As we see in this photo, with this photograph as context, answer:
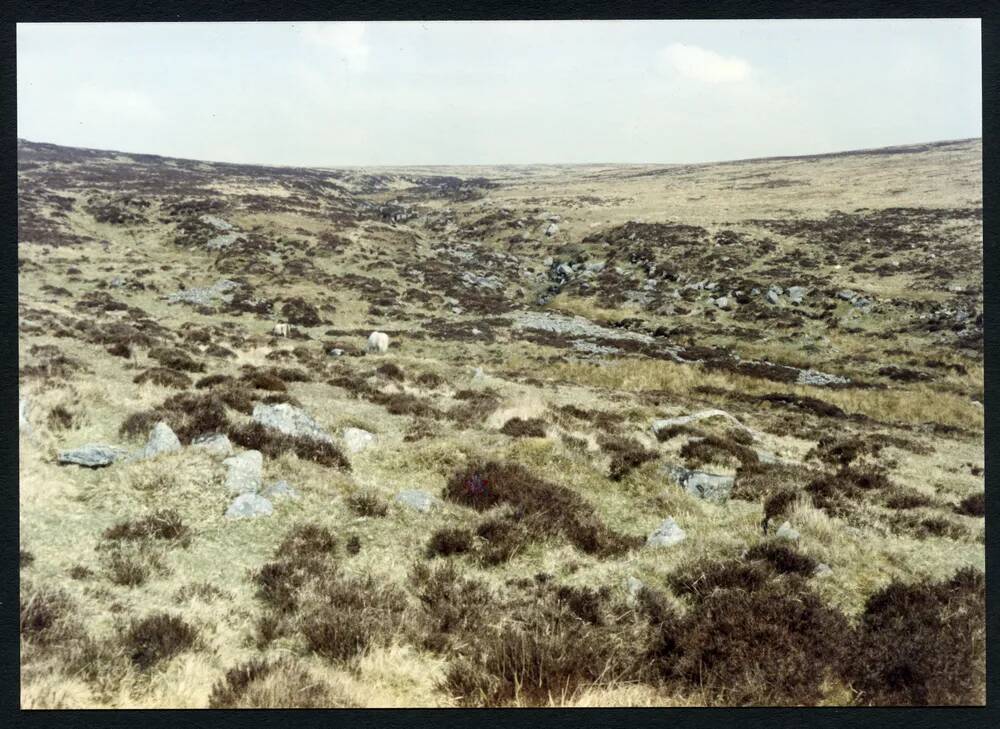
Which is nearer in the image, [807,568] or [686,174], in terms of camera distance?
[807,568]

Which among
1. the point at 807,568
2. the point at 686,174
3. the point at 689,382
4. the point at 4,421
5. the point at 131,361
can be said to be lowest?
the point at 689,382

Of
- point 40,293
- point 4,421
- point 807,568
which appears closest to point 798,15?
A: point 807,568

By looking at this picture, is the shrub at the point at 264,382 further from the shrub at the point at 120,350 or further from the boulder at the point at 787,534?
the boulder at the point at 787,534

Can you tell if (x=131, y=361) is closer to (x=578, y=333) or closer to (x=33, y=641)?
(x=33, y=641)

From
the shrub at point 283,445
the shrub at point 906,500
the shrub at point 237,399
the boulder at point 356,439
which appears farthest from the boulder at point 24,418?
the shrub at point 906,500

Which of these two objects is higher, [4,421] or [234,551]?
[4,421]

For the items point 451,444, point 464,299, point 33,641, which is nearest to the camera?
point 33,641

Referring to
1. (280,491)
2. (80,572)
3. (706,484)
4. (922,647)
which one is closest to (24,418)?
(80,572)
